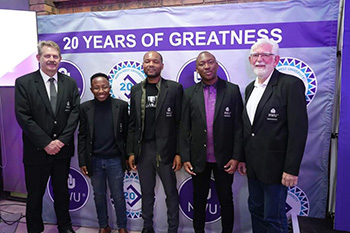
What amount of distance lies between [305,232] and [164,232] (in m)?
1.39

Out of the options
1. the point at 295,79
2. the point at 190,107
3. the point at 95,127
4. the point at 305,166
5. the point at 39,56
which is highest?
the point at 39,56

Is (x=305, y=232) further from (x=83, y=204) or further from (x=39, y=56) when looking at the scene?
(x=39, y=56)

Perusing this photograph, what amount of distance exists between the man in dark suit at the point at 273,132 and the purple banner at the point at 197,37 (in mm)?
586

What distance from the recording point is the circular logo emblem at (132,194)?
277 centimetres

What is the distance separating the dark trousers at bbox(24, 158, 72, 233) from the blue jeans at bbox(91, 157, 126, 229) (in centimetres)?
29

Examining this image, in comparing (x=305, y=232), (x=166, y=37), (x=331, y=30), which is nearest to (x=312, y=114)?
(x=331, y=30)

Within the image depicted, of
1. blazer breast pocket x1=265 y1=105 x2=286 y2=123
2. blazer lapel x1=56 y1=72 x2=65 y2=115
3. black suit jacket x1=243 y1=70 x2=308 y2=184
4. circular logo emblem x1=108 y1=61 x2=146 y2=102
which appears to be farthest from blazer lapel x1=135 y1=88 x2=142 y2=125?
blazer breast pocket x1=265 y1=105 x2=286 y2=123

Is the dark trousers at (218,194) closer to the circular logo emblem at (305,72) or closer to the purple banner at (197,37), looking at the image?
the circular logo emblem at (305,72)

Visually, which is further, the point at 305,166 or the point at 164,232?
the point at 164,232

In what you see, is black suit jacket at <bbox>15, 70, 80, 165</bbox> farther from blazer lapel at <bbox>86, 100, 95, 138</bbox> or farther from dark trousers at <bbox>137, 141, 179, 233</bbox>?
dark trousers at <bbox>137, 141, 179, 233</bbox>

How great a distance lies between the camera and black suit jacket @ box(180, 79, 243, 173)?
7.10ft

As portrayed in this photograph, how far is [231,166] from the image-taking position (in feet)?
7.14

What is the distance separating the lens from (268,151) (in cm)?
184

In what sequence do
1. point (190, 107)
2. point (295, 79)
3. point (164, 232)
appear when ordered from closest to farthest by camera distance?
point (295, 79) → point (190, 107) → point (164, 232)
